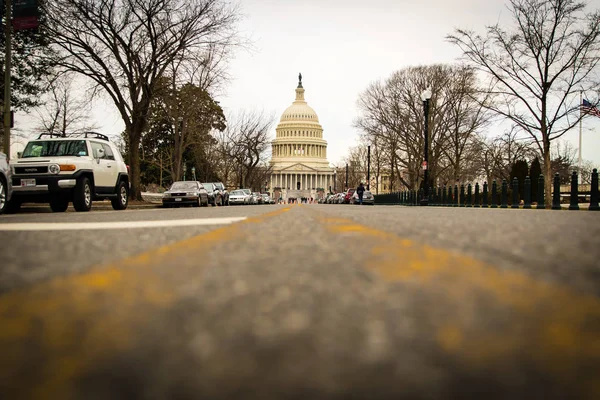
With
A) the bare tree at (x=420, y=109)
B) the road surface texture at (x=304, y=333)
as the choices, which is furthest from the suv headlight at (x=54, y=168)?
the bare tree at (x=420, y=109)

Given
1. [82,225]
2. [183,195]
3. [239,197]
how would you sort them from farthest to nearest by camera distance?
[239,197]
[183,195]
[82,225]

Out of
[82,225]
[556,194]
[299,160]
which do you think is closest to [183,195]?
[556,194]

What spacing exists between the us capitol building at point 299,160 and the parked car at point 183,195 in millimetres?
114891

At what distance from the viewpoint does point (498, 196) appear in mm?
36500

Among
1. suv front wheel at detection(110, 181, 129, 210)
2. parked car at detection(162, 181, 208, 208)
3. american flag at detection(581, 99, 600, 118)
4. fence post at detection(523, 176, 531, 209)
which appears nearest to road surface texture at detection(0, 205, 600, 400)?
suv front wheel at detection(110, 181, 129, 210)

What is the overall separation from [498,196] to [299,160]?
113546mm

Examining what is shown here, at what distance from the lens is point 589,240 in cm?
400

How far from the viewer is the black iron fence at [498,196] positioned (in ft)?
59.2

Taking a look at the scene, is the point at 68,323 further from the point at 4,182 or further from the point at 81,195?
the point at 81,195

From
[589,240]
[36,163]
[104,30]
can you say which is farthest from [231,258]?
[104,30]

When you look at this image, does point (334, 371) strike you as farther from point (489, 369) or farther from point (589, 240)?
point (589, 240)

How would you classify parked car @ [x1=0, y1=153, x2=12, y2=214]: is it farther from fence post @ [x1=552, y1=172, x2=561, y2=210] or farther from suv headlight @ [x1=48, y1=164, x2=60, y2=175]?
fence post @ [x1=552, y1=172, x2=561, y2=210]

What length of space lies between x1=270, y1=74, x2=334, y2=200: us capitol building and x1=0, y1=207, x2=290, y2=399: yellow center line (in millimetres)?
144225

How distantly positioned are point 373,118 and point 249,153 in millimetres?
20967
